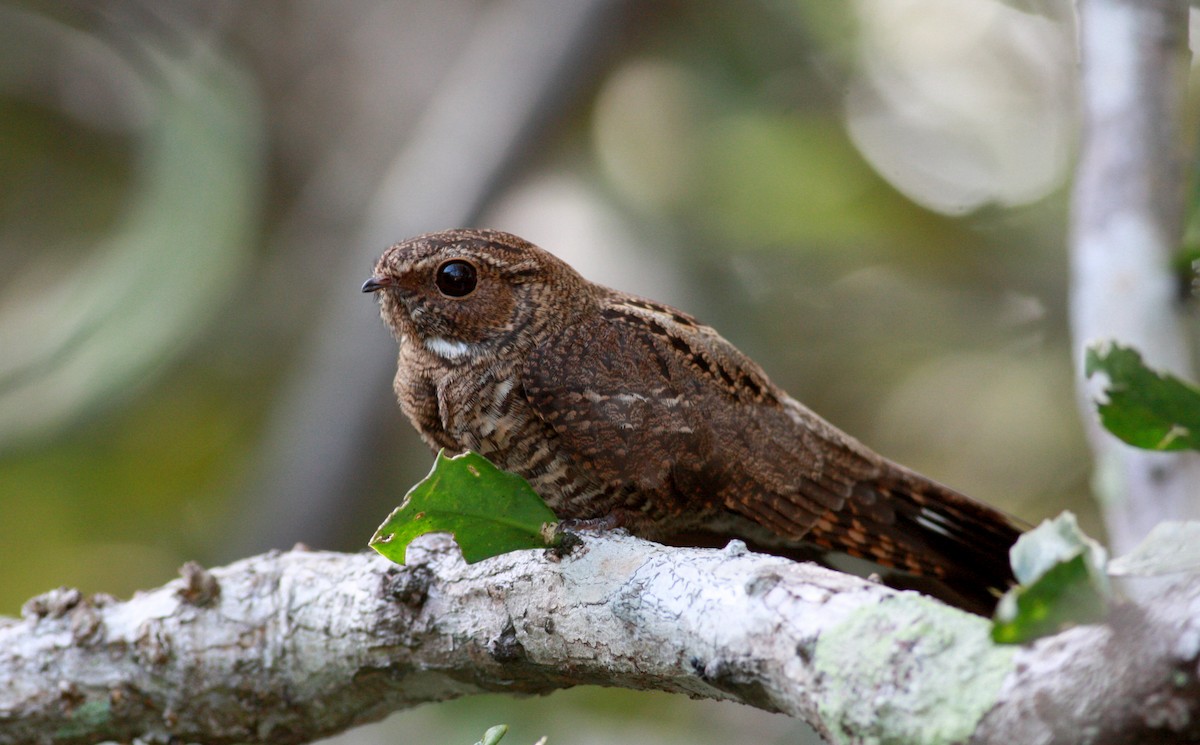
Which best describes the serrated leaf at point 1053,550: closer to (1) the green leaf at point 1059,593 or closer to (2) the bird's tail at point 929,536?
(1) the green leaf at point 1059,593

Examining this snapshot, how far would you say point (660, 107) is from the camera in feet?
20.5

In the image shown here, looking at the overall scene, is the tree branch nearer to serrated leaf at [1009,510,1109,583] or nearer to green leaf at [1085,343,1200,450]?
serrated leaf at [1009,510,1109,583]

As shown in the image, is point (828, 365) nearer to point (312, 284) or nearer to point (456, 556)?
point (312, 284)

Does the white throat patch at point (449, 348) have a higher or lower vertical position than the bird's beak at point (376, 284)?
lower

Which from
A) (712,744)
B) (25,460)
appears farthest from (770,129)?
(25,460)

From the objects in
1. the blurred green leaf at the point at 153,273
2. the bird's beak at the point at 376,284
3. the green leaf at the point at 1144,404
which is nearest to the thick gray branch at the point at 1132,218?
the green leaf at the point at 1144,404

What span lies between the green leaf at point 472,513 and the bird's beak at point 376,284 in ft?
2.79

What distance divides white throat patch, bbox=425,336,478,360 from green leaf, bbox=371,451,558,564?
66 centimetres

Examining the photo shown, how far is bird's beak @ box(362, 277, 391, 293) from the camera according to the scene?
110 inches

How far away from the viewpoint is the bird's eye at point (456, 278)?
2783mm

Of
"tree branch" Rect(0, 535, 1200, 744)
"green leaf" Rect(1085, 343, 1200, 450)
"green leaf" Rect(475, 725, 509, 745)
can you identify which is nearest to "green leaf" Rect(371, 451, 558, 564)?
"tree branch" Rect(0, 535, 1200, 744)

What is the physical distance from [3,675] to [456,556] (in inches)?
44.1

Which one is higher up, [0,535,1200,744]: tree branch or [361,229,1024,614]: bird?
[361,229,1024,614]: bird

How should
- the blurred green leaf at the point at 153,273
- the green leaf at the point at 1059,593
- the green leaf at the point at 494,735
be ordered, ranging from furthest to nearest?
1. the blurred green leaf at the point at 153,273
2. the green leaf at the point at 494,735
3. the green leaf at the point at 1059,593
